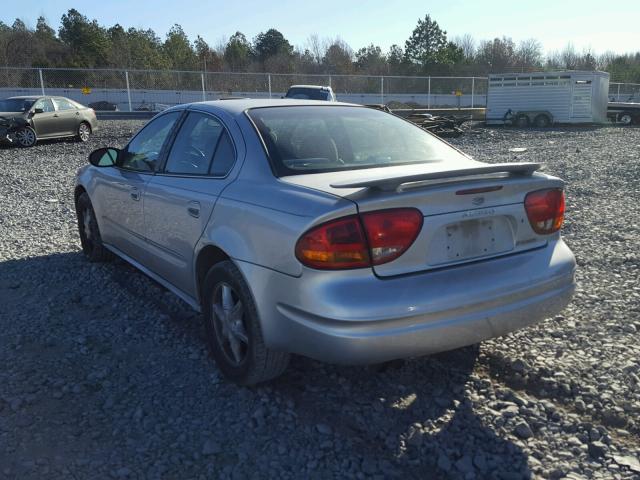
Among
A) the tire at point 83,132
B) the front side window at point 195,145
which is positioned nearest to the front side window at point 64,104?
the tire at point 83,132

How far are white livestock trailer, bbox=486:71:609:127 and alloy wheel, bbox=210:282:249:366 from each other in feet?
84.4

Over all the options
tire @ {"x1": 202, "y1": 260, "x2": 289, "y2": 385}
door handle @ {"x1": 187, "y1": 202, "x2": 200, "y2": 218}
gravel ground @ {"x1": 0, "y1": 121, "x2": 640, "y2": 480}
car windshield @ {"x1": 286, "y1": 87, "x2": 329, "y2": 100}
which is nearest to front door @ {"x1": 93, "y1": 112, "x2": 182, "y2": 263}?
gravel ground @ {"x1": 0, "y1": 121, "x2": 640, "y2": 480}

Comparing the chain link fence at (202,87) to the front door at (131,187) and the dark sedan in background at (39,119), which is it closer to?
the dark sedan in background at (39,119)

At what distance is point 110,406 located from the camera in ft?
10.2

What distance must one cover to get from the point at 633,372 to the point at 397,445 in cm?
156

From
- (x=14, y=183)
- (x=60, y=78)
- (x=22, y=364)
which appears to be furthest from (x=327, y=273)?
(x=60, y=78)

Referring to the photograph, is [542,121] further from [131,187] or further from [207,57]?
[207,57]

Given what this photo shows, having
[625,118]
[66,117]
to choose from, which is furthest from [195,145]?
[625,118]

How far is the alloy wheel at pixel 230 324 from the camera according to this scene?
3182mm

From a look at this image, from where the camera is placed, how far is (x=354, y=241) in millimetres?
2609

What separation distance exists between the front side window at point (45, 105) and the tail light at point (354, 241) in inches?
669

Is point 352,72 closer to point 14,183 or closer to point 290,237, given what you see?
point 14,183

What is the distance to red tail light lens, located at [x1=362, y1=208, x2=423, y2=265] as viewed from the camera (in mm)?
2619

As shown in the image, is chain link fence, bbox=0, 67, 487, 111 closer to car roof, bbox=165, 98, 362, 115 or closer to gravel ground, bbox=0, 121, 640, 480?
car roof, bbox=165, 98, 362, 115
